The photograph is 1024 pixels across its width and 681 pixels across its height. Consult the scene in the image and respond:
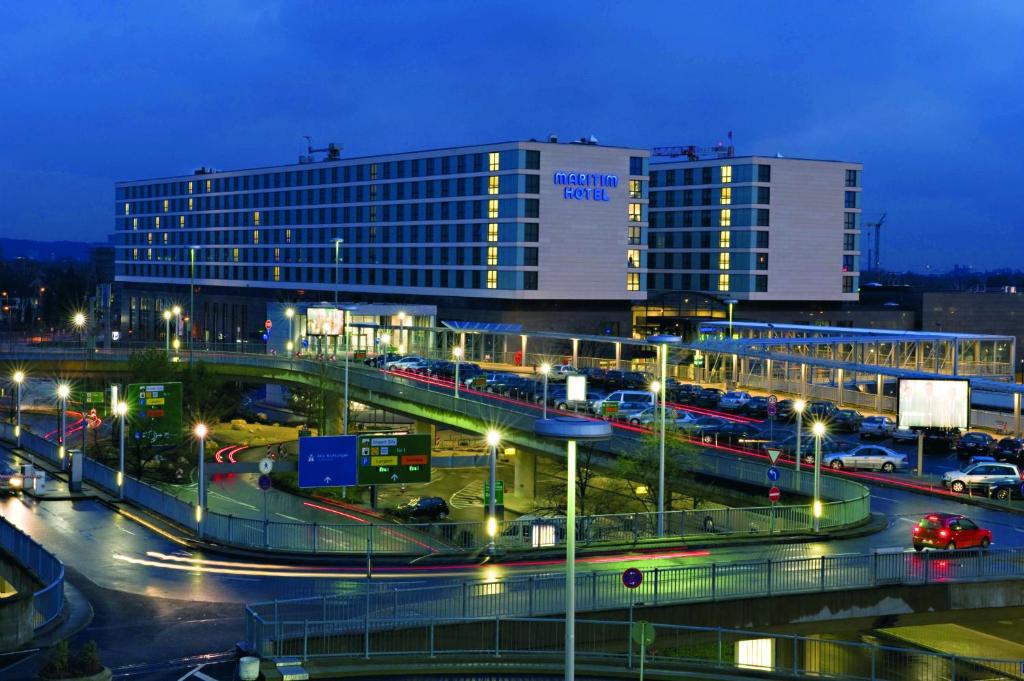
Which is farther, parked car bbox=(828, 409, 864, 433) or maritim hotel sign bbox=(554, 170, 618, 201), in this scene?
maritim hotel sign bbox=(554, 170, 618, 201)

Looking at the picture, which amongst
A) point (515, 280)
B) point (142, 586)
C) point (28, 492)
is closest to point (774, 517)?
point (142, 586)

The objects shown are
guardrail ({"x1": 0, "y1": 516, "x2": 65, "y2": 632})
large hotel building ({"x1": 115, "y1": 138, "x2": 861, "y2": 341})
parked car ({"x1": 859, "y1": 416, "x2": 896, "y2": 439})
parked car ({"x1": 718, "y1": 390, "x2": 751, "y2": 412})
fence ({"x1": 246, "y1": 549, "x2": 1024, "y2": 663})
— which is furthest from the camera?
large hotel building ({"x1": 115, "y1": 138, "x2": 861, "y2": 341})

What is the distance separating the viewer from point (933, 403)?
51562 millimetres

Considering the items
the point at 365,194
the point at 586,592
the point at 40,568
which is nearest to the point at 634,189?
the point at 365,194

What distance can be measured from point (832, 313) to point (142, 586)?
367 ft

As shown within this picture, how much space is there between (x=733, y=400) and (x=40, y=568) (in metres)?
48.1

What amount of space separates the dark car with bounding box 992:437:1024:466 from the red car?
18259 mm

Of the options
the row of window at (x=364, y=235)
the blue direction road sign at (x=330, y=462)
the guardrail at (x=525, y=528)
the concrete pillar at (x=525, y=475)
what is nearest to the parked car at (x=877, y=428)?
the guardrail at (x=525, y=528)

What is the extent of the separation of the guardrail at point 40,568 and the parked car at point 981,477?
33.0 metres

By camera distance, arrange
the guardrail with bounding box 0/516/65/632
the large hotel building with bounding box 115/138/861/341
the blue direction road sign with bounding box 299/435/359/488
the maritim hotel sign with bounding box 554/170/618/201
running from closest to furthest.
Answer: the guardrail with bounding box 0/516/65/632, the blue direction road sign with bounding box 299/435/359/488, the large hotel building with bounding box 115/138/861/341, the maritim hotel sign with bounding box 554/170/618/201

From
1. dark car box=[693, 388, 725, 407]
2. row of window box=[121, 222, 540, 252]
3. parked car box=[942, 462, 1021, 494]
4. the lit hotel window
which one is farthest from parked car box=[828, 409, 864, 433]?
the lit hotel window

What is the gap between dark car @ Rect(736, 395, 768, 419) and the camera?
6988 centimetres

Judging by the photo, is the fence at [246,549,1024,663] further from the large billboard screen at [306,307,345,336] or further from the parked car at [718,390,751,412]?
the large billboard screen at [306,307,345,336]

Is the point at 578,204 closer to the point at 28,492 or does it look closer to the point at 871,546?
the point at 28,492
